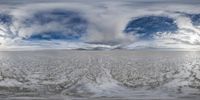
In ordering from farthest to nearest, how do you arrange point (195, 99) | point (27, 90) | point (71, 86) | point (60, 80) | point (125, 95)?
point (60, 80) < point (71, 86) < point (27, 90) < point (125, 95) < point (195, 99)

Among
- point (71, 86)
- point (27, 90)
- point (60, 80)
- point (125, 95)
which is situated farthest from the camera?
point (60, 80)

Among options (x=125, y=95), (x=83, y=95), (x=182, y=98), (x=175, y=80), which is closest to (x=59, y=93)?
(x=83, y=95)

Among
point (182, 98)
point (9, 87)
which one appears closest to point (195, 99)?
point (182, 98)

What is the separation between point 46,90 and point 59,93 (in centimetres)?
341

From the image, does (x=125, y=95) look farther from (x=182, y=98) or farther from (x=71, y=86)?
(x=71, y=86)

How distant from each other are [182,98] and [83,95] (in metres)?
7.33

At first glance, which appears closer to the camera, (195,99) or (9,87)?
(195,99)

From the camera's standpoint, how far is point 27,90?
47594 mm

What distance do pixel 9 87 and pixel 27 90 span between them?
322cm

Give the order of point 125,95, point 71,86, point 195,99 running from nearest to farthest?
point 195,99 → point 125,95 → point 71,86

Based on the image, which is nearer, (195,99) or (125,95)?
(195,99)

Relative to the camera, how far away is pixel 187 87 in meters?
49.9

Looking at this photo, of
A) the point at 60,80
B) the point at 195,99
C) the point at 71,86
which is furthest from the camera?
the point at 60,80

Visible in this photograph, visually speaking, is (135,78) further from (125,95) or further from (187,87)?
(125,95)
